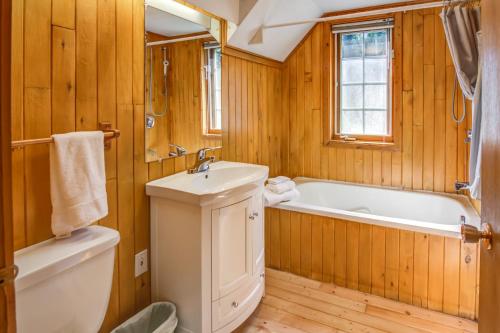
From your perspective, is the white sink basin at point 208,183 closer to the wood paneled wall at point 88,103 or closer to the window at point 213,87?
the wood paneled wall at point 88,103

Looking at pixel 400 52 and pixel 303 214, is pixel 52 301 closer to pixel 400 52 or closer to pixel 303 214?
pixel 303 214

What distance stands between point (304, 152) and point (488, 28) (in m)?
2.80

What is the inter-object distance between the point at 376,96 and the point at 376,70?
244mm

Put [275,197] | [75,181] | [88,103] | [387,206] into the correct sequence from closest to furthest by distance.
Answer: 1. [75,181]
2. [88,103]
3. [275,197]
4. [387,206]

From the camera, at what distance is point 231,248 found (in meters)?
1.90

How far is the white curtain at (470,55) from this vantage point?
198cm

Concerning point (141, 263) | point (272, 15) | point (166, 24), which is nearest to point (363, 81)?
point (272, 15)

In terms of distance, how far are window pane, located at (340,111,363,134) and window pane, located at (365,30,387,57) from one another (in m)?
0.57

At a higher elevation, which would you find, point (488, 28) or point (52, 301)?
point (488, 28)

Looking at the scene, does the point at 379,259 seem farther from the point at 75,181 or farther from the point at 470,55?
the point at 75,181

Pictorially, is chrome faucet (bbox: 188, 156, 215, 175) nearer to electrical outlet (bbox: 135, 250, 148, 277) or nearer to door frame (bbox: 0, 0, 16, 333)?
electrical outlet (bbox: 135, 250, 148, 277)

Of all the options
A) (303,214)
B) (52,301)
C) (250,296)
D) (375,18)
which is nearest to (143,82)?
(52,301)

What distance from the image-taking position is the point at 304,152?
365 cm

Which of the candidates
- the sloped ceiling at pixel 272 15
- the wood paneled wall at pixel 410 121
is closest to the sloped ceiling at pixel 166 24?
the sloped ceiling at pixel 272 15
